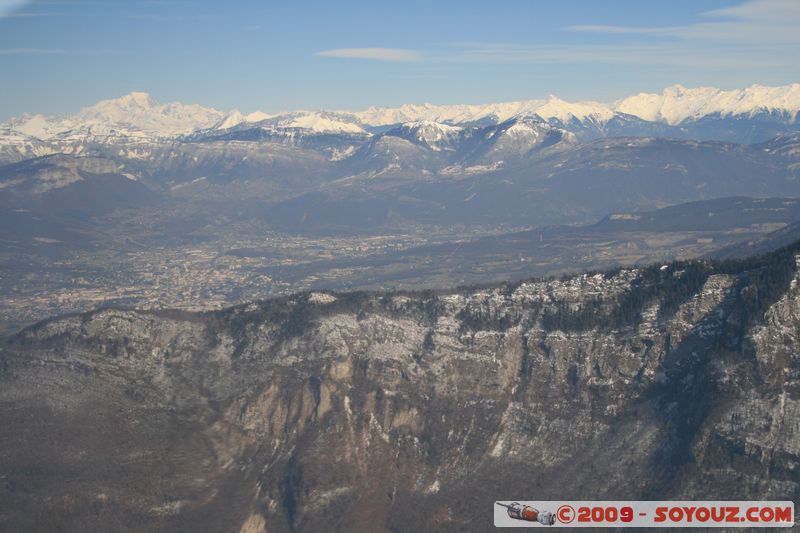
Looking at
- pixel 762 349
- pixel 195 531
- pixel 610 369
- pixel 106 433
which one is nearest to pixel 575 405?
pixel 610 369

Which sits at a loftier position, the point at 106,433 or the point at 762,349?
the point at 762,349

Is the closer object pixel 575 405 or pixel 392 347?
pixel 575 405

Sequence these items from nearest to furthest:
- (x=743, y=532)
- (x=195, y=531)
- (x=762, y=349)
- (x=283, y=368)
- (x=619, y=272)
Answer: (x=743, y=532) < (x=195, y=531) < (x=762, y=349) < (x=283, y=368) < (x=619, y=272)

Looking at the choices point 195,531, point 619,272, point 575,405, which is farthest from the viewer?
point 619,272

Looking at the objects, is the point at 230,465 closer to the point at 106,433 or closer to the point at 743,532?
the point at 106,433

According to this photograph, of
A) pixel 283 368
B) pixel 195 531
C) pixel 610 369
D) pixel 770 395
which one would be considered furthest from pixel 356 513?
pixel 770 395

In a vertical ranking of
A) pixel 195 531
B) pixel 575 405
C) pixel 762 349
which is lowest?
pixel 195 531

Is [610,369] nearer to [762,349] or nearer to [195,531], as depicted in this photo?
[762,349]
